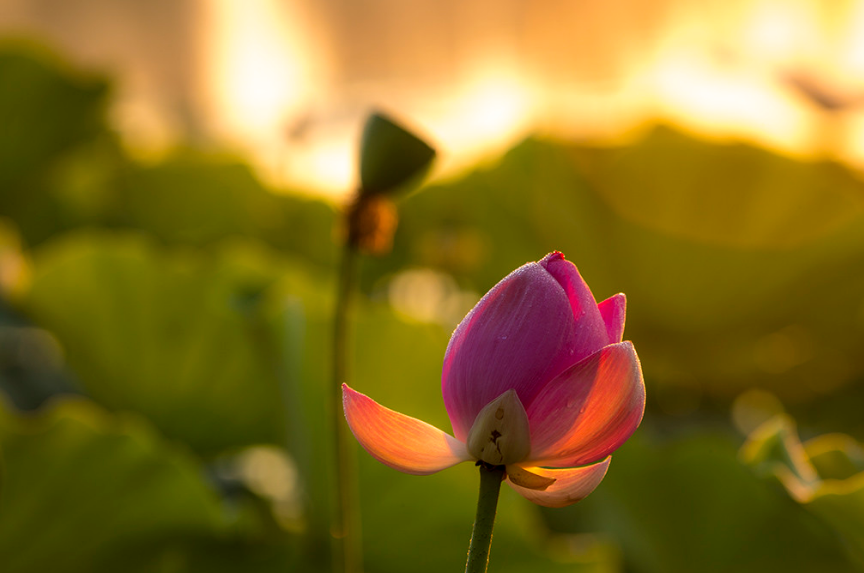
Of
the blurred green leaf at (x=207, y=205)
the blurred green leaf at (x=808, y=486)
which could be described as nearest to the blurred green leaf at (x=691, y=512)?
the blurred green leaf at (x=808, y=486)

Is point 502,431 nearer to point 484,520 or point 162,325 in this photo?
point 484,520

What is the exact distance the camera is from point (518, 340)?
0.36 ft

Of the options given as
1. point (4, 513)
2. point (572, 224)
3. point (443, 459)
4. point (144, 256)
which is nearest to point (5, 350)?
point (144, 256)

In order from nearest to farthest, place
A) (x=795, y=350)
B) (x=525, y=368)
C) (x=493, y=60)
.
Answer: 1. (x=525, y=368)
2. (x=795, y=350)
3. (x=493, y=60)

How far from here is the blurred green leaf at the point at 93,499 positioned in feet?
1.00

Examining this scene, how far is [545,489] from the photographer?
112 millimetres

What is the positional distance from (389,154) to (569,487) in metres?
0.08

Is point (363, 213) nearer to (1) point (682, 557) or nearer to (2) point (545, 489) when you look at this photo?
(2) point (545, 489)

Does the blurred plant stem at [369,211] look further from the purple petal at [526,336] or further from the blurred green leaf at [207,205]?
the blurred green leaf at [207,205]

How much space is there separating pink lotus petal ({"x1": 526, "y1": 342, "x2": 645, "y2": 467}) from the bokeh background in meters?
0.08

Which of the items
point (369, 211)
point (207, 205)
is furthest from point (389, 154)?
point (207, 205)

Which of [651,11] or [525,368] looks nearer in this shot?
[525,368]

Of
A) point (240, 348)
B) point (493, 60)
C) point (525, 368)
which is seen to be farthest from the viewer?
point (493, 60)

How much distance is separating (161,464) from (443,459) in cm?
24
